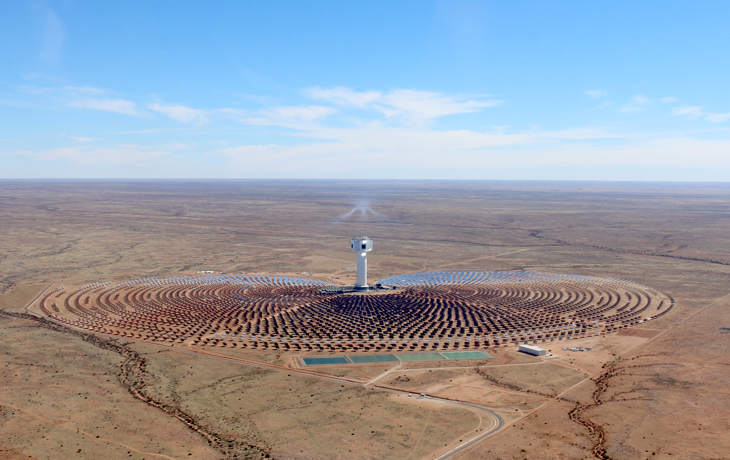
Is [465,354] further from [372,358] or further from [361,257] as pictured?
[361,257]

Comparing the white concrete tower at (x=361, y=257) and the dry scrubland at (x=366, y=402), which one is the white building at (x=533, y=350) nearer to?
the dry scrubland at (x=366, y=402)

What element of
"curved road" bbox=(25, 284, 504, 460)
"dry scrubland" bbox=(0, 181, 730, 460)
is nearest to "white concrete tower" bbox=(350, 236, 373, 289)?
"dry scrubland" bbox=(0, 181, 730, 460)

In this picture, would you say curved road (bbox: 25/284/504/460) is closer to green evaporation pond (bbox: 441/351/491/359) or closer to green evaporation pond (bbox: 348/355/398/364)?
green evaporation pond (bbox: 348/355/398/364)

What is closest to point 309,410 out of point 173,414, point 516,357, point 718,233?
point 173,414

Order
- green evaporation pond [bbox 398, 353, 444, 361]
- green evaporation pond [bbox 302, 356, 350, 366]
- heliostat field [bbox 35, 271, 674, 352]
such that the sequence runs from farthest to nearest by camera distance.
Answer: heliostat field [bbox 35, 271, 674, 352] < green evaporation pond [bbox 398, 353, 444, 361] < green evaporation pond [bbox 302, 356, 350, 366]

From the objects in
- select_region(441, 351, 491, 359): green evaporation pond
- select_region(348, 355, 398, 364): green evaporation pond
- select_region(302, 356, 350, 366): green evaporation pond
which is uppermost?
select_region(302, 356, 350, 366): green evaporation pond

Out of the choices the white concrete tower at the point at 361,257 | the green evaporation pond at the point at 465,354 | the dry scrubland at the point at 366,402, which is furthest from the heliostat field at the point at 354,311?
the dry scrubland at the point at 366,402

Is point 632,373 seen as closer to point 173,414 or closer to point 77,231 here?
point 173,414

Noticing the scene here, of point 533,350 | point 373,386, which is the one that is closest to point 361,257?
point 533,350
